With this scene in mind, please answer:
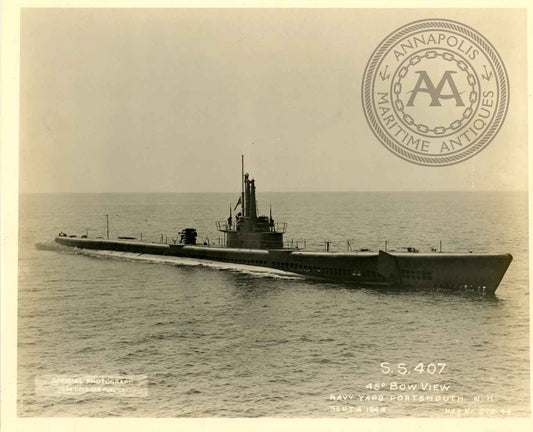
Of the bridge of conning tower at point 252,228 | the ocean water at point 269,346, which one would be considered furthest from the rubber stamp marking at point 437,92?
the bridge of conning tower at point 252,228

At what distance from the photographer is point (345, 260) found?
3334 centimetres

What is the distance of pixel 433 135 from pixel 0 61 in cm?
1476

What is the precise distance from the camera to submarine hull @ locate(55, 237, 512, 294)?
29.6 meters

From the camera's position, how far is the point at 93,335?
21766 mm

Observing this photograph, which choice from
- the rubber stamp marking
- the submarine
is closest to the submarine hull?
the submarine

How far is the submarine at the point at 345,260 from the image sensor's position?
2991 cm

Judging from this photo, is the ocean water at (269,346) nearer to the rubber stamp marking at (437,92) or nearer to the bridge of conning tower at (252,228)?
the rubber stamp marking at (437,92)

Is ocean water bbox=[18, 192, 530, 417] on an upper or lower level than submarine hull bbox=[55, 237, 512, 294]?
lower

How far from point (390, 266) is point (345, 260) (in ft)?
9.21

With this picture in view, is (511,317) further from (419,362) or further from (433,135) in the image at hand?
(433,135)

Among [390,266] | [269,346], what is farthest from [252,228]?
[269,346]

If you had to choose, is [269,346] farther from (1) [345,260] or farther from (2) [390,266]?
(1) [345,260]

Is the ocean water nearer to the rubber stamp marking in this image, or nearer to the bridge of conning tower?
the rubber stamp marking
